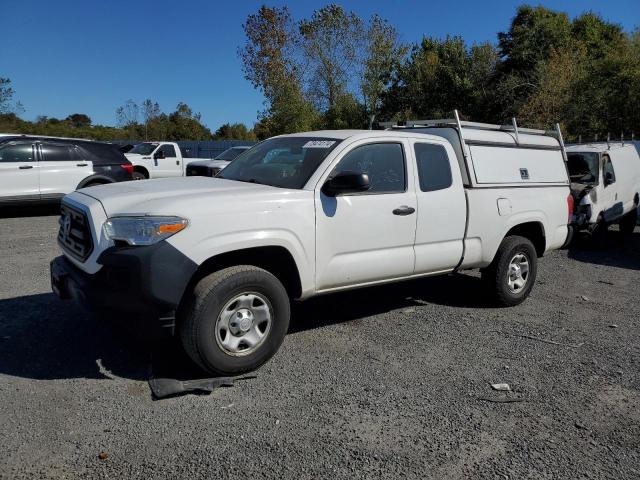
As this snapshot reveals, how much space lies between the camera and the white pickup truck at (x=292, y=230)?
143 inches

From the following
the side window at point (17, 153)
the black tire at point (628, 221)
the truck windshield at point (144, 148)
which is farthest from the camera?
the truck windshield at point (144, 148)

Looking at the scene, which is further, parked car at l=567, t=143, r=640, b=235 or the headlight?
parked car at l=567, t=143, r=640, b=235

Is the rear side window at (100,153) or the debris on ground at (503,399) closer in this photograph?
the debris on ground at (503,399)

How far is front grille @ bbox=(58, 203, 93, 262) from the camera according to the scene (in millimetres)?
3850

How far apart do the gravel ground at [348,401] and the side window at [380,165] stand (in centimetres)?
138

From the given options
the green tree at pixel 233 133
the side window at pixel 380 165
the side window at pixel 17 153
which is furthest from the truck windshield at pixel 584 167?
the green tree at pixel 233 133

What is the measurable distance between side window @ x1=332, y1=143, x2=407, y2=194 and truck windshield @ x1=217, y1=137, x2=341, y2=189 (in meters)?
0.20

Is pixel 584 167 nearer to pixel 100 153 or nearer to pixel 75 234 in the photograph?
pixel 75 234

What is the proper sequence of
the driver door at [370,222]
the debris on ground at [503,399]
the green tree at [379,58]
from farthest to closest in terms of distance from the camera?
the green tree at [379,58] < the driver door at [370,222] < the debris on ground at [503,399]

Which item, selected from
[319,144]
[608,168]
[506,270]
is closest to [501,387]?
[506,270]

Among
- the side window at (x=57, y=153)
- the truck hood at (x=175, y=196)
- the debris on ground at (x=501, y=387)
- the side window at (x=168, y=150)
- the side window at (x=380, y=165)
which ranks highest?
the side window at (x=168, y=150)

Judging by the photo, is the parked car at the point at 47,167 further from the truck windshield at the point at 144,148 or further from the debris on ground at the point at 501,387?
the debris on ground at the point at 501,387

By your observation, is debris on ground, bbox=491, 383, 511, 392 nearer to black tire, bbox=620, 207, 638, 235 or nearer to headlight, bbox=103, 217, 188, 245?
headlight, bbox=103, 217, 188, 245

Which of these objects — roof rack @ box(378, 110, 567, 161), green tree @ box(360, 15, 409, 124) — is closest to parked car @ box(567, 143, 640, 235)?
roof rack @ box(378, 110, 567, 161)
